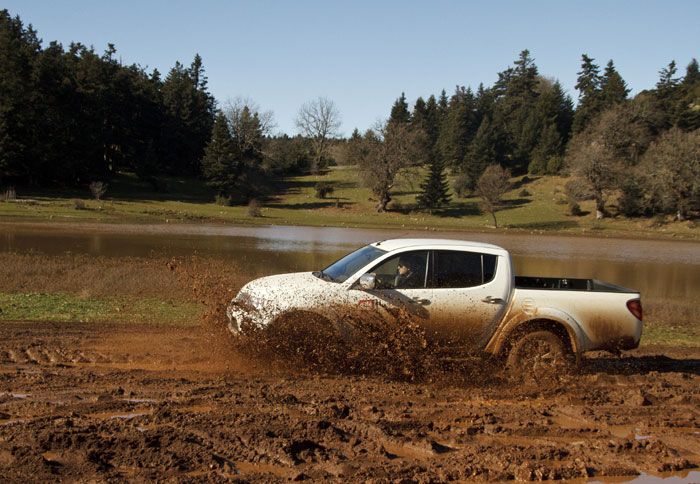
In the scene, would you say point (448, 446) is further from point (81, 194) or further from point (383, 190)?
point (383, 190)

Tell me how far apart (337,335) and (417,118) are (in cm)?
11176

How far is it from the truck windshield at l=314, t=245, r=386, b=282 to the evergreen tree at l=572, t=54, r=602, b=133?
88.9 m

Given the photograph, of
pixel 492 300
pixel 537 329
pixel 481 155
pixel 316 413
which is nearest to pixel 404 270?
pixel 492 300

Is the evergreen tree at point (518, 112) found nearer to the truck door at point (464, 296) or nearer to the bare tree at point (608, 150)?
the bare tree at point (608, 150)

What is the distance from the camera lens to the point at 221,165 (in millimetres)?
70250

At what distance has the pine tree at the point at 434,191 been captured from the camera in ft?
232

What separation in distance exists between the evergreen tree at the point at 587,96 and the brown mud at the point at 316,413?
89.9 meters

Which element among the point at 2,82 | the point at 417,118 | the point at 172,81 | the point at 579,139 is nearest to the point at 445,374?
the point at 2,82

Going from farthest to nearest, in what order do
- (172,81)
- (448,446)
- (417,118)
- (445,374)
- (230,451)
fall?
(417,118) → (172,81) → (445,374) → (448,446) → (230,451)

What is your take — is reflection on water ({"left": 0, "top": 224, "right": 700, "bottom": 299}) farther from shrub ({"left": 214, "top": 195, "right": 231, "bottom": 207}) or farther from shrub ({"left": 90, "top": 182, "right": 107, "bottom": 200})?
shrub ({"left": 214, "top": 195, "right": 231, "bottom": 207})

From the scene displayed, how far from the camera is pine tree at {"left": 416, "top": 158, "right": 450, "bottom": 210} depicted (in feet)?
232

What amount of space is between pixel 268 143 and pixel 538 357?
308ft

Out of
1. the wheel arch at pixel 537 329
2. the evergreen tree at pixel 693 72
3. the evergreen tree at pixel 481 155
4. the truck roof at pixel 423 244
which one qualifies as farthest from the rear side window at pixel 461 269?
the evergreen tree at pixel 693 72

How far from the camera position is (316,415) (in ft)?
22.9
